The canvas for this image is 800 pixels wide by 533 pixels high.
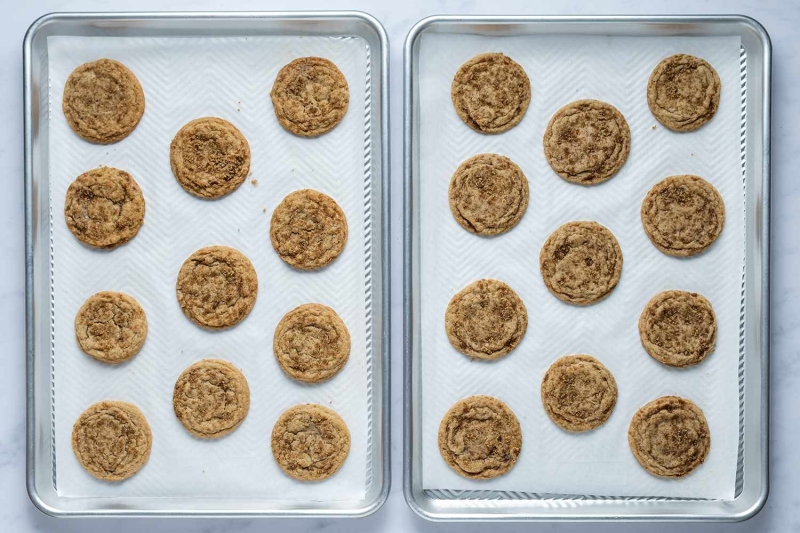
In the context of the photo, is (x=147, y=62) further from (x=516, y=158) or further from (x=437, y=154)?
(x=516, y=158)

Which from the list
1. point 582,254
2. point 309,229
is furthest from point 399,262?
point 582,254

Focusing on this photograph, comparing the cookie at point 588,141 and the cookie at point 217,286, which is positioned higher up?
the cookie at point 588,141

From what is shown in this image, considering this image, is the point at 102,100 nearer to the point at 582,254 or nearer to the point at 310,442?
the point at 310,442

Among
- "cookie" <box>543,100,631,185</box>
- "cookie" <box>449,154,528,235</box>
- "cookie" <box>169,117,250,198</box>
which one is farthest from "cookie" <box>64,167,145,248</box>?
"cookie" <box>543,100,631,185</box>

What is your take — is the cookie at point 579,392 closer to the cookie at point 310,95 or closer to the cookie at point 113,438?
the cookie at point 310,95

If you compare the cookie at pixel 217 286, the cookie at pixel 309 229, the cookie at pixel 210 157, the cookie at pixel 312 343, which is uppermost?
the cookie at pixel 210 157

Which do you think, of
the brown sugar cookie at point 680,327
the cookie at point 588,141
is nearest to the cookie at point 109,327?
the cookie at point 588,141

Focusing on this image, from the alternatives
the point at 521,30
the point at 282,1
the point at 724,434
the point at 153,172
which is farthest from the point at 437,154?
the point at 724,434

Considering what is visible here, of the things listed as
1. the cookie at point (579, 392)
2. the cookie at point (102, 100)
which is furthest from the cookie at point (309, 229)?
the cookie at point (579, 392)
